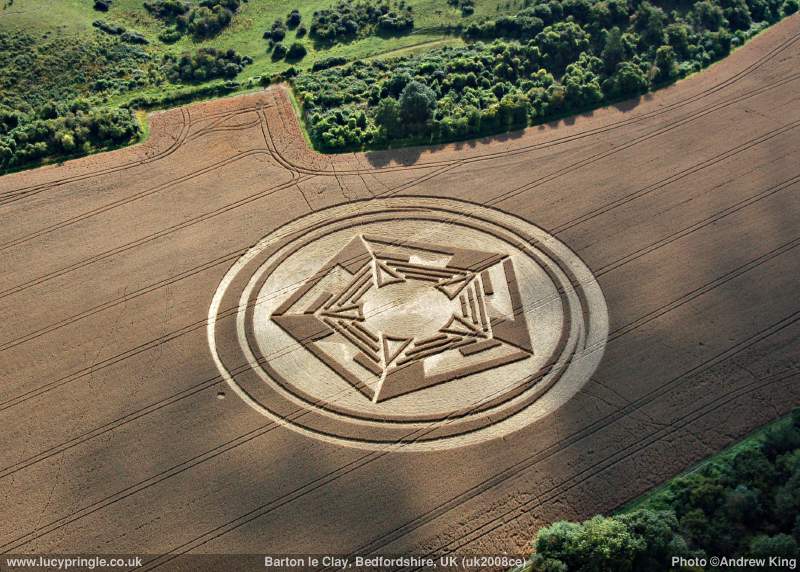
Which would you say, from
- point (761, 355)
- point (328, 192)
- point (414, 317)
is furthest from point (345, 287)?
point (761, 355)

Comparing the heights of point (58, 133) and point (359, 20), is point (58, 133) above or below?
below

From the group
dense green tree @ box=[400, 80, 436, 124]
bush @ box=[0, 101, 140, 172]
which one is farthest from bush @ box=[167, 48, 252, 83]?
dense green tree @ box=[400, 80, 436, 124]

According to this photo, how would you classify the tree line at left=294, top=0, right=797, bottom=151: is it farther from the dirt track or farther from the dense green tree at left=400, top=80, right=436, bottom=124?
the dirt track

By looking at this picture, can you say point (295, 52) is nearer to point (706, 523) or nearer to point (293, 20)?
point (293, 20)

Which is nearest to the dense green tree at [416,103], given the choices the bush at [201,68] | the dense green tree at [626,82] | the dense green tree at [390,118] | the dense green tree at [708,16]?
the dense green tree at [390,118]

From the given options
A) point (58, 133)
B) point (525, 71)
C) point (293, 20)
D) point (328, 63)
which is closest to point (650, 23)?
point (525, 71)

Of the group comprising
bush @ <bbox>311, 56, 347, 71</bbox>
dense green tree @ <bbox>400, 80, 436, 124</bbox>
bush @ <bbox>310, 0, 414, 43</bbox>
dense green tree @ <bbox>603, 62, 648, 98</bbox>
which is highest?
bush @ <bbox>310, 0, 414, 43</bbox>

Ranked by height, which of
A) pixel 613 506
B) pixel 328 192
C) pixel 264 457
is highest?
pixel 328 192

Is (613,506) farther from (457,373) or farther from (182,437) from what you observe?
(182,437)
